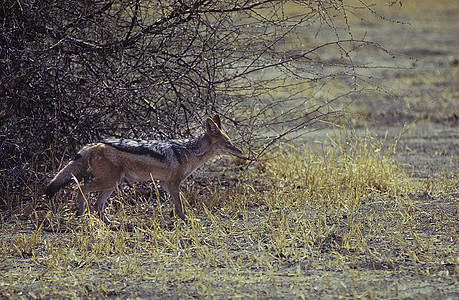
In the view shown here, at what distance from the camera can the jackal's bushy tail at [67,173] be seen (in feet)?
21.1

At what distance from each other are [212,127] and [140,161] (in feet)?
A: 2.86

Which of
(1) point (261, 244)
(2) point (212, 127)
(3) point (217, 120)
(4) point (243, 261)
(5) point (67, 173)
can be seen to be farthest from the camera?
(3) point (217, 120)

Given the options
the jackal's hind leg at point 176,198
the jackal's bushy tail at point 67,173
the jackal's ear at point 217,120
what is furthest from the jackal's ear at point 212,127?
the jackal's bushy tail at point 67,173

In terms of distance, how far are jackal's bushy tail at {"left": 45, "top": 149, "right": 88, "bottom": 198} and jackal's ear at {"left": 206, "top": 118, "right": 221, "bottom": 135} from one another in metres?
1.28

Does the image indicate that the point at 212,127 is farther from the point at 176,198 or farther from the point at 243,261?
the point at 243,261

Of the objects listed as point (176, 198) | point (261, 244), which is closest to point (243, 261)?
point (261, 244)

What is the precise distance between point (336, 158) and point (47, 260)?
3974mm

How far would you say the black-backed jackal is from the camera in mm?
6578

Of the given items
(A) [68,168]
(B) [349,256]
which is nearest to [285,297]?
(B) [349,256]

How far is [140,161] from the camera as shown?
21.9ft

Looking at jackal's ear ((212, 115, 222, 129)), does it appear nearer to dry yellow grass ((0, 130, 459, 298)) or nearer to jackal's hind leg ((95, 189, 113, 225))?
dry yellow grass ((0, 130, 459, 298))

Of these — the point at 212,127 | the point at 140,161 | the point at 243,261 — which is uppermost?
the point at 212,127

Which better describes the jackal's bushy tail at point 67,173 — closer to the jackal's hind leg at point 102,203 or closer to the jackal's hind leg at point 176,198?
the jackal's hind leg at point 102,203

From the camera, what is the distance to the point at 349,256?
18.4ft
